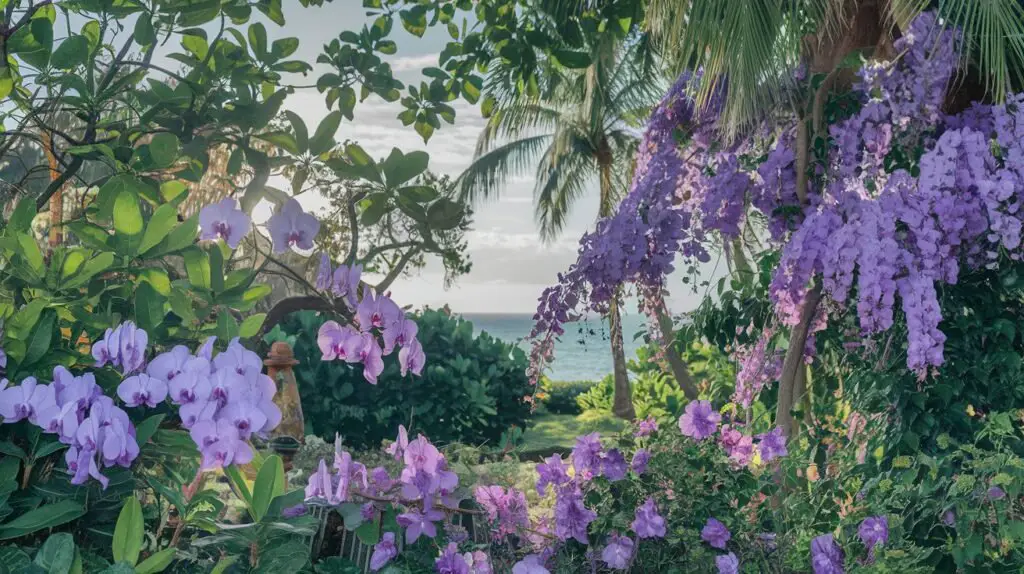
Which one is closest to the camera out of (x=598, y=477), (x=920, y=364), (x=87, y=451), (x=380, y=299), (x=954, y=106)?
(x=87, y=451)

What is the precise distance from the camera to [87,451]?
116 cm

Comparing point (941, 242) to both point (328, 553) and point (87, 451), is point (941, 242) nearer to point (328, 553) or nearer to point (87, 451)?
point (328, 553)

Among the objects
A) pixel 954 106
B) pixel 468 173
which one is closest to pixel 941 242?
pixel 954 106

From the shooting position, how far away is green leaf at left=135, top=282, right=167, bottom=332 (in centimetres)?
132

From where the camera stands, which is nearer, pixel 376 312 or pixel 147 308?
pixel 147 308

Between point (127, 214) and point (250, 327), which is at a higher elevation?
point (127, 214)

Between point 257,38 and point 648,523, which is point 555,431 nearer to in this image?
point 648,523

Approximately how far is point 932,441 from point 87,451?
129 inches

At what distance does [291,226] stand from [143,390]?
1.15 feet

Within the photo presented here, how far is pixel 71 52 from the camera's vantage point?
153 cm

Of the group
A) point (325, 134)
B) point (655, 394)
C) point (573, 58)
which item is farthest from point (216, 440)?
point (655, 394)

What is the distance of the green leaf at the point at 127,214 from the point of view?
4.35ft

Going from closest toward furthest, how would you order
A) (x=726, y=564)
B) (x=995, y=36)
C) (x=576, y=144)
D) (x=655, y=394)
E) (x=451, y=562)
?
(x=451, y=562) < (x=726, y=564) < (x=995, y=36) < (x=655, y=394) < (x=576, y=144)

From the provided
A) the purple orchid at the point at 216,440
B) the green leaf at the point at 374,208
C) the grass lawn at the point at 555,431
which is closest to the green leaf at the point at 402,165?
the green leaf at the point at 374,208
